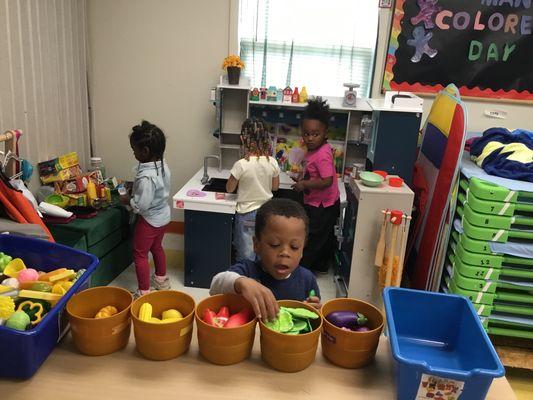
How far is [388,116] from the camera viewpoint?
2777 millimetres

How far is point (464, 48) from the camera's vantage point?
3.25 meters

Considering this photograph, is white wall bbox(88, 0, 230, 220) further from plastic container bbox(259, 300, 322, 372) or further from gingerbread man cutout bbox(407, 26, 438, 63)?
plastic container bbox(259, 300, 322, 372)

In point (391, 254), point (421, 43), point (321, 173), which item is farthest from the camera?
point (421, 43)

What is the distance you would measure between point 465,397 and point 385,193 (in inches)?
65.2

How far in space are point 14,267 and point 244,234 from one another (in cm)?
176

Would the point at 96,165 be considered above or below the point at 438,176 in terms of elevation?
below

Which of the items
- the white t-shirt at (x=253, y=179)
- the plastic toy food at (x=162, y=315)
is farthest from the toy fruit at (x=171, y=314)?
the white t-shirt at (x=253, y=179)

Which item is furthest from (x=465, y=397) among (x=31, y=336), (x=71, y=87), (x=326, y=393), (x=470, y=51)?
(x=71, y=87)

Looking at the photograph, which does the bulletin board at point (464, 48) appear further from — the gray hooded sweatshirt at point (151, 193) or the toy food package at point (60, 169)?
the toy food package at point (60, 169)

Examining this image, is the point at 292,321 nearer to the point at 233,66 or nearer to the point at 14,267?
the point at 14,267

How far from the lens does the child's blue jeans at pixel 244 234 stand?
284 cm

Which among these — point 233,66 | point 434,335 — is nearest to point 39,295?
point 434,335

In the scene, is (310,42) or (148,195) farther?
(310,42)

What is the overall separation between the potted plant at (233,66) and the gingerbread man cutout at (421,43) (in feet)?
3.96
